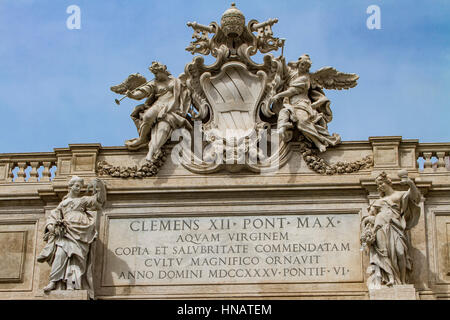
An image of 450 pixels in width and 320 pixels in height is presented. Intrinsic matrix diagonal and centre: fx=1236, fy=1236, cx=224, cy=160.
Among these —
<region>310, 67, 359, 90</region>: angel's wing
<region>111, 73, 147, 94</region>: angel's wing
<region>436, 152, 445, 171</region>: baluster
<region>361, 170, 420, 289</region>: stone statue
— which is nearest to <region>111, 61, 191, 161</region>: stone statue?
<region>111, 73, 147, 94</region>: angel's wing

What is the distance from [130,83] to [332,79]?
12.0 ft

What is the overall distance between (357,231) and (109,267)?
4.25 metres

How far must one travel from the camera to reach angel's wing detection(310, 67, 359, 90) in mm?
22344

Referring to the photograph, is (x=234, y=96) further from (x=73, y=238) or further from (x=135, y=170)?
(x=73, y=238)

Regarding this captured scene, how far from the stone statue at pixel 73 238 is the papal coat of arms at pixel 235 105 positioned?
38.1 inches

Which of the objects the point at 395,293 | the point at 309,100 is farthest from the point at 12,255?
the point at 395,293

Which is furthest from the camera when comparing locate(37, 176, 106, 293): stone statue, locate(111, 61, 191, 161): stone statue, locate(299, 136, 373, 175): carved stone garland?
locate(111, 61, 191, 161): stone statue

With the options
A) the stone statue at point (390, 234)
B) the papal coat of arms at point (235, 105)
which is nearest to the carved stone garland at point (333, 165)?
the papal coat of arms at point (235, 105)

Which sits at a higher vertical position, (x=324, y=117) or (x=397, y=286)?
(x=324, y=117)

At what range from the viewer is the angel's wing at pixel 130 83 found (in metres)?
22.3

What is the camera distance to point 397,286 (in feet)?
64.8

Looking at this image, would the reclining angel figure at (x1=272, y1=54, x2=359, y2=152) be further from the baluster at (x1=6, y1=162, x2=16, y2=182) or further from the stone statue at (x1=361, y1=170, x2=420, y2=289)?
the baluster at (x1=6, y1=162, x2=16, y2=182)
